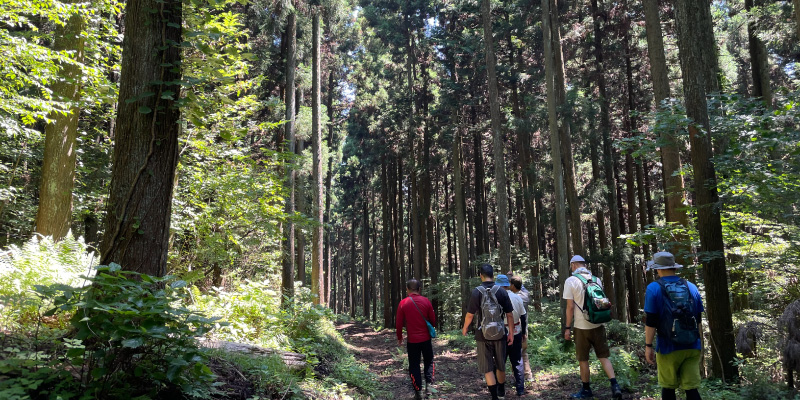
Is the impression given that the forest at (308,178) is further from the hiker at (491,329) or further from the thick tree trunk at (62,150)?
the hiker at (491,329)

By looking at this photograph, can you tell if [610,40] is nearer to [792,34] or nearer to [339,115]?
[792,34]

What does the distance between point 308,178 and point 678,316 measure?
23.2 metres

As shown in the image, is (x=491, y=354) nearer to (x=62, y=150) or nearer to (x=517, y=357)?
(x=517, y=357)

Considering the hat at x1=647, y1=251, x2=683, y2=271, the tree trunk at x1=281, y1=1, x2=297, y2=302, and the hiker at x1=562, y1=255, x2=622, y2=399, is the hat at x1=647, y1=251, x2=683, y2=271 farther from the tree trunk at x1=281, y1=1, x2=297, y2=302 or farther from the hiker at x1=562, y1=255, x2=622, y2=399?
the tree trunk at x1=281, y1=1, x2=297, y2=302

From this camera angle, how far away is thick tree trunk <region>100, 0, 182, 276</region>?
3828 millimetres

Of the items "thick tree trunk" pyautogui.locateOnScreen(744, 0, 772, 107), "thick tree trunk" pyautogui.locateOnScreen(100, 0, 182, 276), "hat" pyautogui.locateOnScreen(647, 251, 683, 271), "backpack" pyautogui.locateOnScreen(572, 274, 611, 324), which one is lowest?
"backpack" pyautogui.locateOnScreen(572, 274, 611, 324)

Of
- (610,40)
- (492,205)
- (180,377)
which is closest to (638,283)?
(610,40)

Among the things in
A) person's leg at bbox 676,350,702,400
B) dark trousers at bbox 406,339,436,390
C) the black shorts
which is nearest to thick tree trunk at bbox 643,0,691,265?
person's leg at bbox 676,350,702,400

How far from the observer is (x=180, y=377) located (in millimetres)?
3525

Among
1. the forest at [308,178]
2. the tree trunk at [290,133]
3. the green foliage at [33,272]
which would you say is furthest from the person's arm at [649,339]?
the tree trunk at [290,133]

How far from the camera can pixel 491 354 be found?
688 centimetres

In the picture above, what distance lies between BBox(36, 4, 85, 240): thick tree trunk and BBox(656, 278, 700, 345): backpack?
34.6ft

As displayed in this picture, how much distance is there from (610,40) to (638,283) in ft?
42.2

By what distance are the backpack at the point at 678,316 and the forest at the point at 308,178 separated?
1.54 meters
